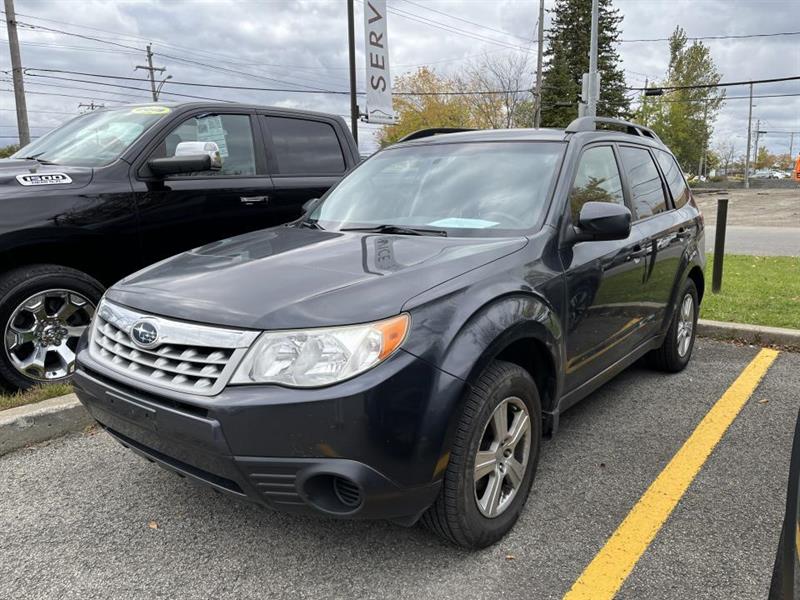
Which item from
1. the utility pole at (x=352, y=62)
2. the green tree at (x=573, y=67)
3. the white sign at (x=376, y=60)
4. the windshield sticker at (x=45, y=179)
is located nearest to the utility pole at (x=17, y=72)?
the utility pole at (x=352, y=62)

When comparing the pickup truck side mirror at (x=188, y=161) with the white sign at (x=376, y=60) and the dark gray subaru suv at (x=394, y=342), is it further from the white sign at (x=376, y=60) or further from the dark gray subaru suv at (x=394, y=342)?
the white sign at (x=376, y=60)

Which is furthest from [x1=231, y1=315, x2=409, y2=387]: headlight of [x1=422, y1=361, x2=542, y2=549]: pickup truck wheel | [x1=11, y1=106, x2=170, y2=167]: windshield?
[x1=11, y1=106, x2=170, y2=167]: windshield

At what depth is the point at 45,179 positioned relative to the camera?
153 inches

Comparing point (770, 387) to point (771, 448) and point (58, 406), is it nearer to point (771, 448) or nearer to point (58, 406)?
point (771, 448)

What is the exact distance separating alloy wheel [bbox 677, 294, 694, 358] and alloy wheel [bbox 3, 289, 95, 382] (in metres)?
4.04

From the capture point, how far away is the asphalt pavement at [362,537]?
7.66 ft

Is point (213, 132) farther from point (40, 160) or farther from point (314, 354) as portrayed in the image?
point (314, 354)

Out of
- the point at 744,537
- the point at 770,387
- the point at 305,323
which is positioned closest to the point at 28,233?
the point at 305,323

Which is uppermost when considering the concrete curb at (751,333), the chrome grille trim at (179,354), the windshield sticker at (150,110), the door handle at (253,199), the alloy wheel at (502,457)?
the windshield sticker at (150,110)

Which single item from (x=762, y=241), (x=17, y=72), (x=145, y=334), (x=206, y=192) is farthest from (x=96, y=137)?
(x=17, y=72)

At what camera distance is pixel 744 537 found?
2609mm

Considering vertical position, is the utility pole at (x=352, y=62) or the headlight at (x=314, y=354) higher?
the utility pole at (x=352, y=62)

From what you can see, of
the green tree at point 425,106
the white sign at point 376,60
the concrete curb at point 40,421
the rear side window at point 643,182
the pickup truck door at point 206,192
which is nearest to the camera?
the concrete curb at point 40,421

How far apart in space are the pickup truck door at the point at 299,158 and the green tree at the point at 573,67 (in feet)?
144
